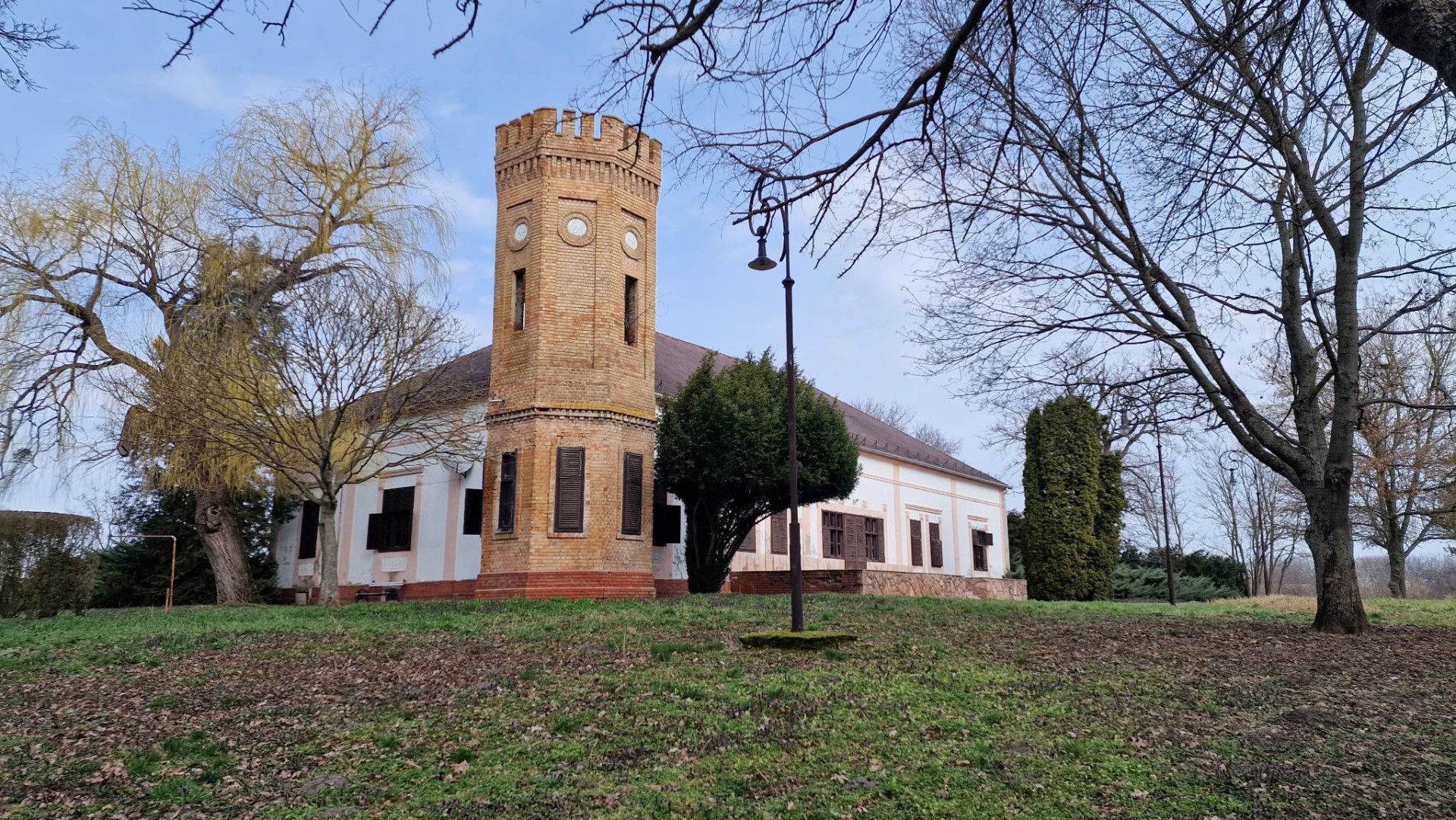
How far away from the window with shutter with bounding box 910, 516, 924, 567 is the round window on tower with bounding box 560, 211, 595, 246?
18.2 m

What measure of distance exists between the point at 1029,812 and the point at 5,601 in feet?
62.2

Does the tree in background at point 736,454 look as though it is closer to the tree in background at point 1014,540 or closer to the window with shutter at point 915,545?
the window with shutter at point 915,545

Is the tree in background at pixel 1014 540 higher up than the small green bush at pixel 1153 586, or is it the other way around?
the tree in background at pixel 1014 540

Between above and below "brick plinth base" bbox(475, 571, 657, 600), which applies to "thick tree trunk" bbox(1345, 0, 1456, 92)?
above

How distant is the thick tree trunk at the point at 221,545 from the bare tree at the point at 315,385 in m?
3.67

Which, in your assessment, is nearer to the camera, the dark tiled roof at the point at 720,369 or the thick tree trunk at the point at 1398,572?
the dark tiled roof at the point at 720,369

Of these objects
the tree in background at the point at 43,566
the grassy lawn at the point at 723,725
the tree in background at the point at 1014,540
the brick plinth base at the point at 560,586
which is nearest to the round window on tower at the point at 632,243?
the brick plinth base at the point at 560,586

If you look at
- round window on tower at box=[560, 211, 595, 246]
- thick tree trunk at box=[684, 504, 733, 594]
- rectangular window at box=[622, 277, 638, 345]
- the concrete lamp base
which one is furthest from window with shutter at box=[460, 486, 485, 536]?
the concrete lamp base

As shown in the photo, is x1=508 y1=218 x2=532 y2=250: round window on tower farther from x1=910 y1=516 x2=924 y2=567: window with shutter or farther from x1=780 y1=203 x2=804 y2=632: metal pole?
x1=910 y1=516 x2=924 y2=567: window with shutter

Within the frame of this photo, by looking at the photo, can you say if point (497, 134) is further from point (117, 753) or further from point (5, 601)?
point (117, 753)

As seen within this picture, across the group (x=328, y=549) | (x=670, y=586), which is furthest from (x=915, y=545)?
(x=328, y=549)

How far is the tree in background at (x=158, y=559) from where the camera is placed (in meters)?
Answer: 25.9

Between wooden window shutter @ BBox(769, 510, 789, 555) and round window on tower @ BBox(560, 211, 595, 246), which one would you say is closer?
round window on tower @ BBox(560, 211, 595, 246)

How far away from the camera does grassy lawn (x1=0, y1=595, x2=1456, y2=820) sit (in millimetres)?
5680
